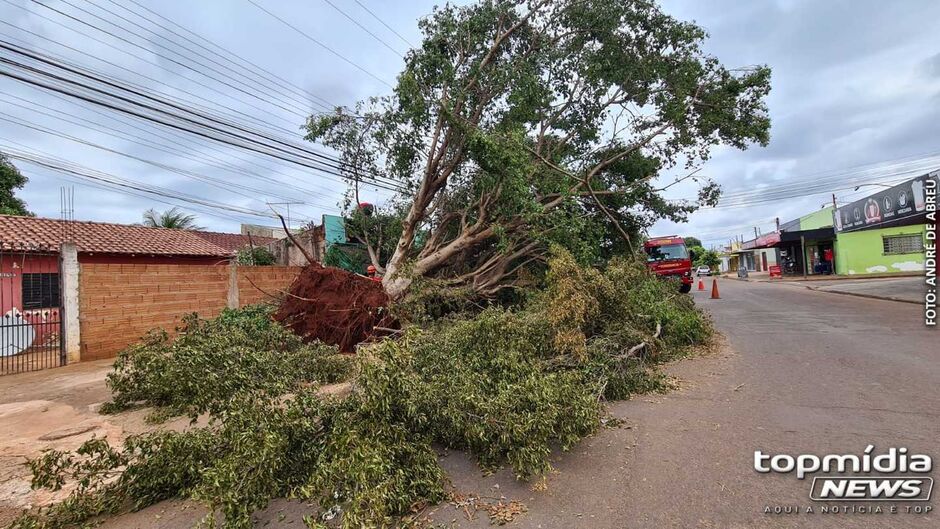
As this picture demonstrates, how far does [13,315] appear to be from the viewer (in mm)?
9188

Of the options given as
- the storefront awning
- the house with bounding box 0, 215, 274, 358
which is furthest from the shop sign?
the house with bounding box 0, 215, 274, 358

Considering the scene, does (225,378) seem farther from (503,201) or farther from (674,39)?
(674,39)

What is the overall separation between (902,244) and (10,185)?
44.3 meters

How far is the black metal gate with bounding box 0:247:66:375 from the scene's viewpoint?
807 cm

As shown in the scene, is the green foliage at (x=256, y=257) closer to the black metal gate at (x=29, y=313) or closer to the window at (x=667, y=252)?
the black metal gate at (x=29, y=313)

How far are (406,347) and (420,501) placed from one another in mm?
1024

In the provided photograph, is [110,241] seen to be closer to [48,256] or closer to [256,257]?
[48,256]

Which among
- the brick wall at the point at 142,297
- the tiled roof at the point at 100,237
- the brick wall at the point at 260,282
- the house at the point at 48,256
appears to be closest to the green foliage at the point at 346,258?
the brick wall at the point at 260,282

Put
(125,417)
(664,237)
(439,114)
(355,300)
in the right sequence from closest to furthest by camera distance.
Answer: (125,417) → (355,300) → (439,114) → (664,237)

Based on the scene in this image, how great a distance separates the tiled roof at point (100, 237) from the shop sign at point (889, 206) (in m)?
22.1

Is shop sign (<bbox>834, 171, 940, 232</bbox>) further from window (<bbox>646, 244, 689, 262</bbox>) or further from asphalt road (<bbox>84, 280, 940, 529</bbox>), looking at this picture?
asphalt road (<bbox>84, 280, 940, 529</bbox>)

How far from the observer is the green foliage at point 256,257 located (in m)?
13.8

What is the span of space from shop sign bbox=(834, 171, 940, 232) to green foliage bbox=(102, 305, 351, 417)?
597 inches

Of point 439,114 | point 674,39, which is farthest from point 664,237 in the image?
point 439,114
